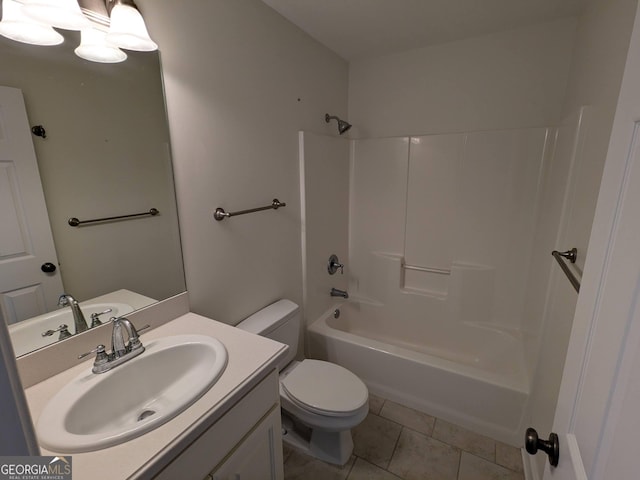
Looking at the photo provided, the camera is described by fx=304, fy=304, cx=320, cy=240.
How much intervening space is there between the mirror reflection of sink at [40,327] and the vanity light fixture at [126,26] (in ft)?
2.93

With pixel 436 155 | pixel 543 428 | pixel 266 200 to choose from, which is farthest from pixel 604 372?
pixel 436 155

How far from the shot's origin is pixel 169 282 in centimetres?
129

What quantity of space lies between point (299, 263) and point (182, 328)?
0.95 m

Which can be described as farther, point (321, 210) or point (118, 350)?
point (321, 210)

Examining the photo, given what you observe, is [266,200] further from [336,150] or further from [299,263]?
[336,150]

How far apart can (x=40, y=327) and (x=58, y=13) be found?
92cm

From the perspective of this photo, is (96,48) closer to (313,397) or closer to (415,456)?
(313,397)

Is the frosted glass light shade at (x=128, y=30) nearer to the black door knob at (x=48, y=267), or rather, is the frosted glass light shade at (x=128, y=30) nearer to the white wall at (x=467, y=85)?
the black door knob at (x=48, y=267)

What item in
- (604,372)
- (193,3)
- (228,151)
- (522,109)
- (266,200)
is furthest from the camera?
(522,109)

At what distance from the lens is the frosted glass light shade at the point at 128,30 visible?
0.96 m

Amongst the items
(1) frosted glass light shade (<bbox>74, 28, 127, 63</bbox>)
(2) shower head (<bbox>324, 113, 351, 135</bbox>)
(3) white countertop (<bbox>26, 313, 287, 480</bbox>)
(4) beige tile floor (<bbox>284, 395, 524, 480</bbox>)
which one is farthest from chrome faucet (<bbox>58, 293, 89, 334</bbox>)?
(2) shower head (<bbox>324, 113, 351, 135</bbox>)

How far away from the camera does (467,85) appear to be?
6.85ft

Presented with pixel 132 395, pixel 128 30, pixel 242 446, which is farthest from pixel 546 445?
pixel 128 30

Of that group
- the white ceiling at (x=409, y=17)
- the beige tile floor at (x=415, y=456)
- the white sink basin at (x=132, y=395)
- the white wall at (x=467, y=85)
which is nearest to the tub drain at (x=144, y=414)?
the white sink basin at (x=132, y=395)
